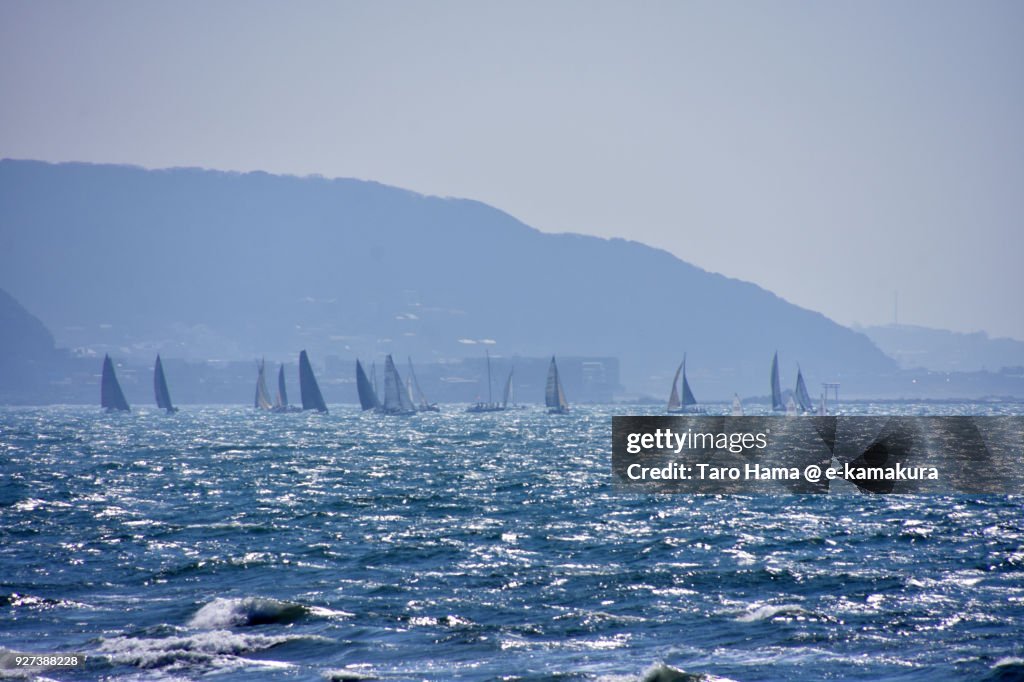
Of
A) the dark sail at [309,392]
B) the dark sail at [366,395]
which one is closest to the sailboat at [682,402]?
the dark sail at [366,395]

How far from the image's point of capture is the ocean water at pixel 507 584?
73.3 ft

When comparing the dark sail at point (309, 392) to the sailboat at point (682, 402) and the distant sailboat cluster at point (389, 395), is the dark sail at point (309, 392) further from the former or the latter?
the sailboat at point (682, 402)

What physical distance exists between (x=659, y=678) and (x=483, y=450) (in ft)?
247

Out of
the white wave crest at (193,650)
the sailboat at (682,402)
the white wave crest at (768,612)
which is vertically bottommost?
the white wave crest at (193,650)

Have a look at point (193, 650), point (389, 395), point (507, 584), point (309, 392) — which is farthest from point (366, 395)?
point (193, 650)

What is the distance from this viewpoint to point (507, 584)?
29719mm

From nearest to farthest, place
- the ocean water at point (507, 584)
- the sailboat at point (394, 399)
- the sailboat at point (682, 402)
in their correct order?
the ocean water at point (507, 584), the sailboat at point (682, 402), the sailboat at point (394, 399)

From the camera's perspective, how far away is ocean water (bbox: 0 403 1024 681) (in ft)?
73.3

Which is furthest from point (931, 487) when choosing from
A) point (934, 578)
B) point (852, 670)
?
point (852, 670)

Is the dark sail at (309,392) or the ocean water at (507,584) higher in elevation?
the dark sail at (309,392)

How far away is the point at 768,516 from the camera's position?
44.8 metres

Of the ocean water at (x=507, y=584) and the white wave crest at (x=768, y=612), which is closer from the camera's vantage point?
the ocean water at (x=507, y=584)

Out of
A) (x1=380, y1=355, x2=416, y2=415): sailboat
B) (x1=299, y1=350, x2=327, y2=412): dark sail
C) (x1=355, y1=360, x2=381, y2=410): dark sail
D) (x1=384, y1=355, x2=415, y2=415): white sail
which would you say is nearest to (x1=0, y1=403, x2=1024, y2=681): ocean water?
(x1=299, y1=350, x2=327, y2=412): dark sail

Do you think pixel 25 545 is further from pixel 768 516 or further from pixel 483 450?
pixel 483 450
